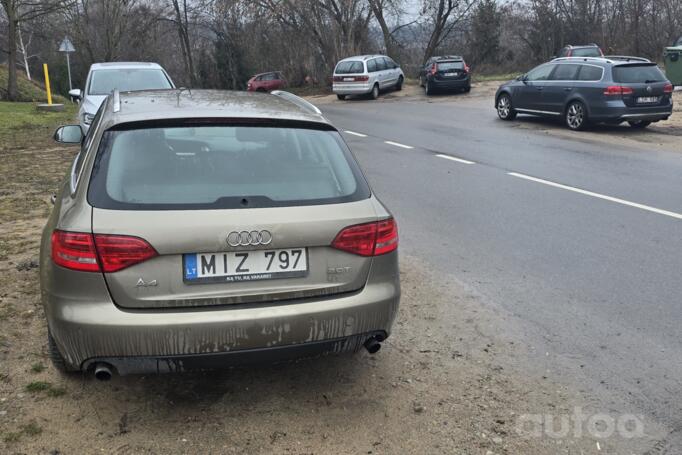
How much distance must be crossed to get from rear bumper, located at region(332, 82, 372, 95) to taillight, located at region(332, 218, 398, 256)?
2633cm

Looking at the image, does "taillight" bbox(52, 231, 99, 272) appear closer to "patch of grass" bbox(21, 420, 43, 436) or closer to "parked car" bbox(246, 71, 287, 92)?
"patch of grass" bbox(21, 420, 43, 436)

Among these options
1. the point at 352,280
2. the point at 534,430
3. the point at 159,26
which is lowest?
the point at 534,430

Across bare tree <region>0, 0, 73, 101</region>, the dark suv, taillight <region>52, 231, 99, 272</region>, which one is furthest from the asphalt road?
bare tree <region>0, 0, 73, 101</region>

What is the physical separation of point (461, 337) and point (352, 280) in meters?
1.43

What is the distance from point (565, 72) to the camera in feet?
55.3

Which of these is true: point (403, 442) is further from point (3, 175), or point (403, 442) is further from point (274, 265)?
point (3, 175)

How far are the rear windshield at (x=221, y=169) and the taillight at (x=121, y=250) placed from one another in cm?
18

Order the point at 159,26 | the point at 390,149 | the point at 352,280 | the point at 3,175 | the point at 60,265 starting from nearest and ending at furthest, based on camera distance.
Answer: the point at 60,265, the point at 352,280, the point at 3,175, the point at 390,149, the point at 159,26

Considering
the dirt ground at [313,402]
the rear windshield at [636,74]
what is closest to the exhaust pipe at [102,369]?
the dirt ground at [313,402]

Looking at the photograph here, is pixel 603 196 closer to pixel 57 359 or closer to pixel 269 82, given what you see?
pixel 57 359

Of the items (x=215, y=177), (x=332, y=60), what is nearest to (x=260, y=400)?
(x=215, y=177)

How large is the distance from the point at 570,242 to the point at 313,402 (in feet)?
13.0

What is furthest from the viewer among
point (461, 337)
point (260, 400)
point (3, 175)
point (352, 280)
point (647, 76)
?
point (647, 76)

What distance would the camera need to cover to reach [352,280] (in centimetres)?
343
